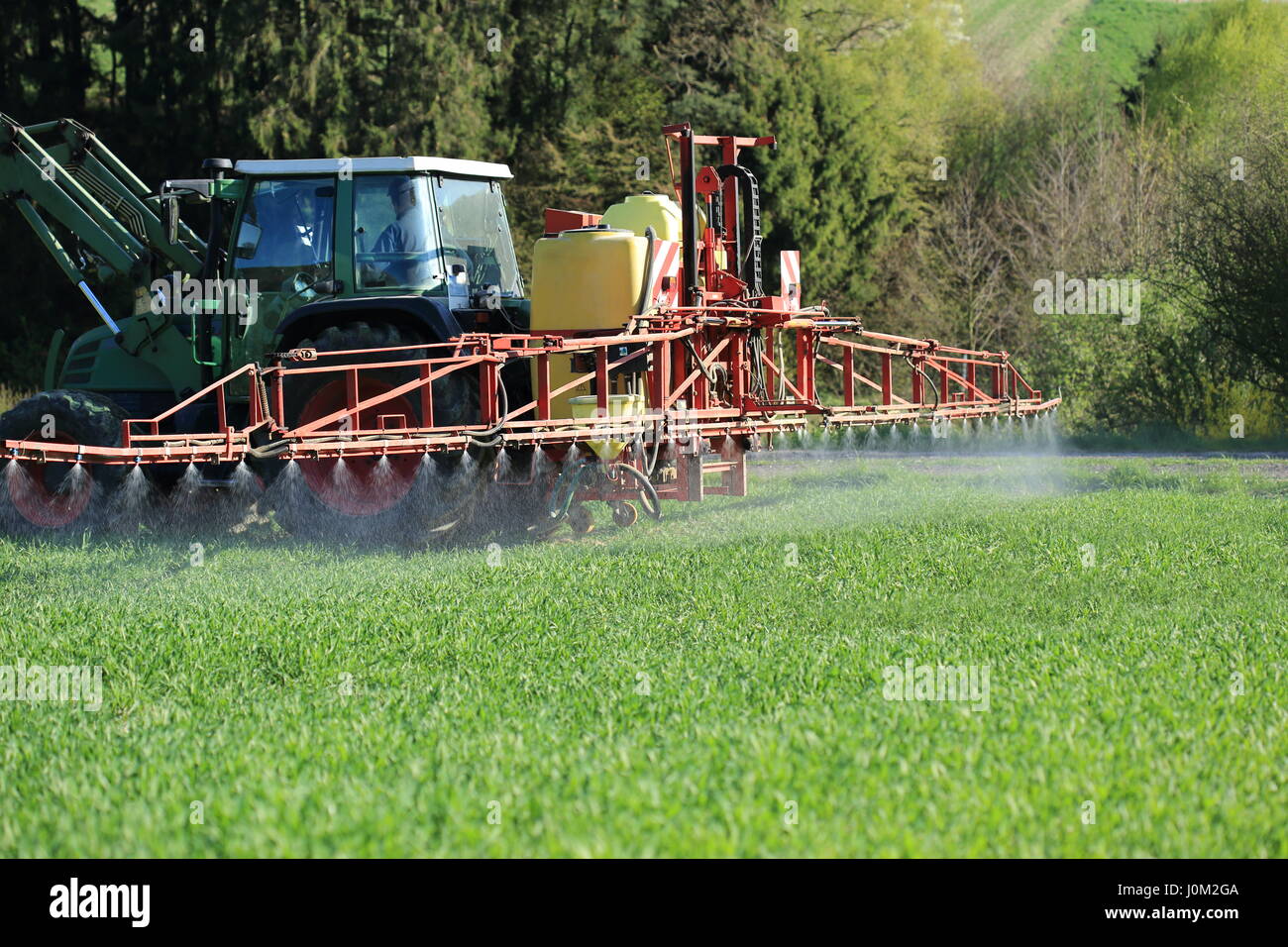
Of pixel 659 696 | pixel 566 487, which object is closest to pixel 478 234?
pixel 566 487

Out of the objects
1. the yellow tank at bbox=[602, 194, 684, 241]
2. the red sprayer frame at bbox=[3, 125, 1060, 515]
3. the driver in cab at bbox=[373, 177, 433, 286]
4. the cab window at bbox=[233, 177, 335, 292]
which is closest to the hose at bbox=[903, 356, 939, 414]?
the red sprayer frame at bbox=[3, 125, 1060, 515]

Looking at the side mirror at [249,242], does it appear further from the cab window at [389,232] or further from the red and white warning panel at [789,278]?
the red and white warning panel at [789,278]

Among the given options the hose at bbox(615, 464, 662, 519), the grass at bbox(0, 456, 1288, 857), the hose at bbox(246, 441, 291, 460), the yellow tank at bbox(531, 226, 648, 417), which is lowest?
the grass at bbox(0, 456, 1288, 857)

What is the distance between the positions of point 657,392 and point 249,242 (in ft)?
12.2

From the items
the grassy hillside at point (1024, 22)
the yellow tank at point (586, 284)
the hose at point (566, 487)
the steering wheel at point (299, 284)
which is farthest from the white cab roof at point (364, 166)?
the grassy hillside at point (1024, 22)

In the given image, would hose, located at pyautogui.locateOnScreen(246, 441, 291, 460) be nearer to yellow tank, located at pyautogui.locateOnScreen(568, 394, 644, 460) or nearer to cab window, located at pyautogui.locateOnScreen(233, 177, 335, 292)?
yellow tank, located at pyautogui.locateOnScreen(568, 394, 644, 460)

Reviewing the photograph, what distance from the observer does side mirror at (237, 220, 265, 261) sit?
12672mm

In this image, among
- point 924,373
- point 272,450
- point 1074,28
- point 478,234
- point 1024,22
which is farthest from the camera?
point 1024,22

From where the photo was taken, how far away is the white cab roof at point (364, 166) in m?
12.3

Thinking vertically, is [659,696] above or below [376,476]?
below

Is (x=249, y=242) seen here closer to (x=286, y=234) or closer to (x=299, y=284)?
(x=286, y=234)

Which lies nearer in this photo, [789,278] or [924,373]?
[789,278]

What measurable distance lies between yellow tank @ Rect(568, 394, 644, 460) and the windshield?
180cm

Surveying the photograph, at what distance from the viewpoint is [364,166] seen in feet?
40.4
